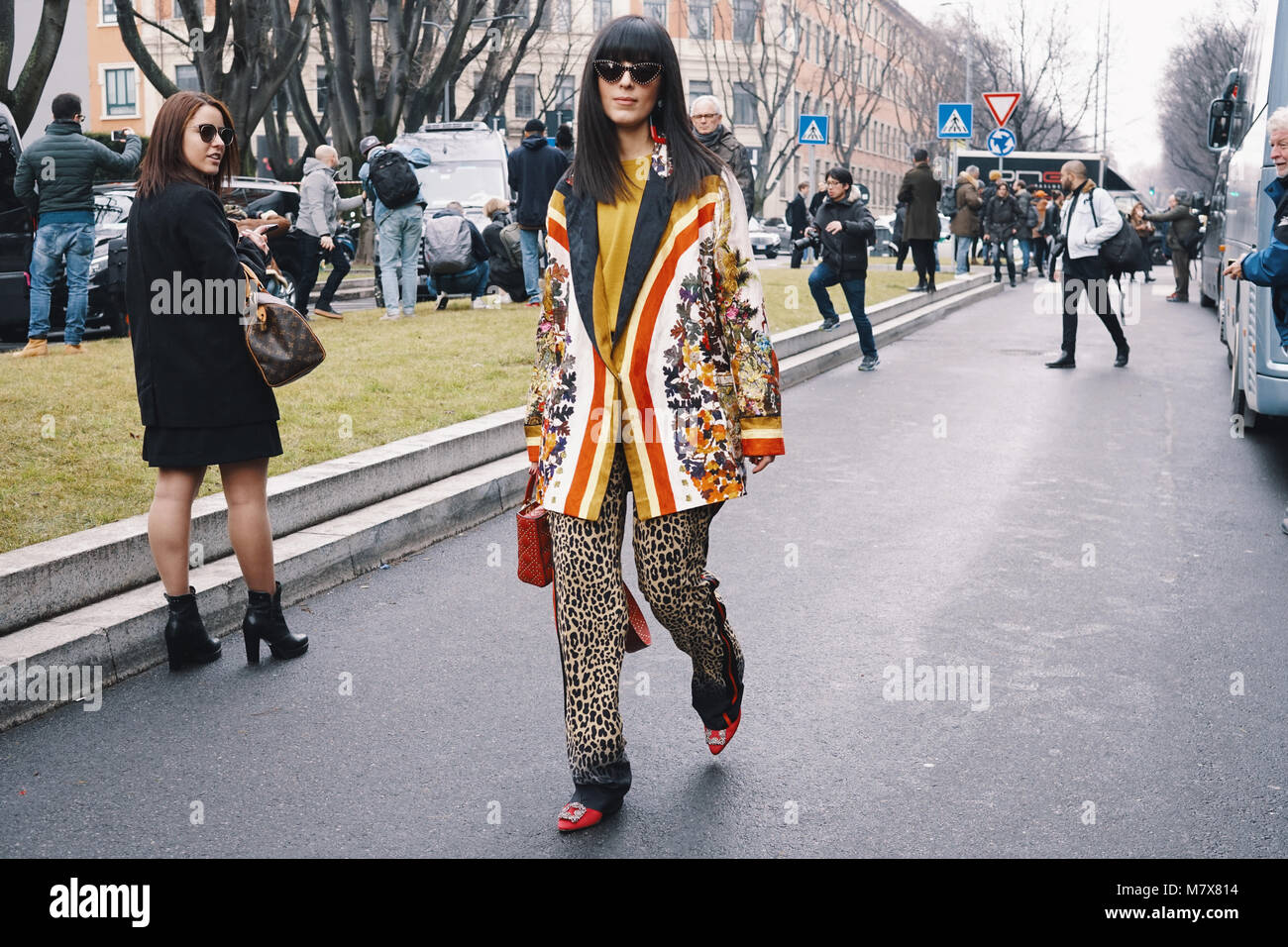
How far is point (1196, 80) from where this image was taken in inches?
2306

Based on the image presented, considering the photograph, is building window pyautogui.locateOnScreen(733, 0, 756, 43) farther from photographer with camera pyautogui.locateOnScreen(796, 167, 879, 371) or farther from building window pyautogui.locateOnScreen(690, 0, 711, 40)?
photographer with camera pyautogui.locateOnScreen(796, 167, 879, 371)

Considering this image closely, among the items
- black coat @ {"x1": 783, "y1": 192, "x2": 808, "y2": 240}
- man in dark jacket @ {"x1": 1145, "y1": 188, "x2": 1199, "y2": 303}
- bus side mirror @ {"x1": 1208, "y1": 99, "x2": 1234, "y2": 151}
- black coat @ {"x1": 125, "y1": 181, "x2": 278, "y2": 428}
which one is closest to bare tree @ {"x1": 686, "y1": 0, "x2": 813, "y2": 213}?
black coat @ {"x1": 783, "y1": 192, "x2": 808, "y2": 240}

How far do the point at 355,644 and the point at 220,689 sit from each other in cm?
61

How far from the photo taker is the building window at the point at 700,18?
210ft

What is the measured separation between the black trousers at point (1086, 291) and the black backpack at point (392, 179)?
637 cm

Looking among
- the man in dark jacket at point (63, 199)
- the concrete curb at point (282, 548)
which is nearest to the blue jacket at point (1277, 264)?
the concrete curb at point (282, 548)

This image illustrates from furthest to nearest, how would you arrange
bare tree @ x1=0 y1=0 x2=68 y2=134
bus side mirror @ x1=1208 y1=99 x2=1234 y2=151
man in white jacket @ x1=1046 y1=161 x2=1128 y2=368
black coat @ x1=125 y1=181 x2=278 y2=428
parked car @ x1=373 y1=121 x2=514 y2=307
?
parked car @ x1=373 y1=121 x2=514 y2=307 → bare tree @ x1=0 y1=0 x2=68 y2=134 → man in white jacket @ x1=1046 y1=161 x2=1128 y2=368 → bus side mirror @ x1=1208 y1=99 x2=1234 y2=151 → black coat @ x1=125 y1=181 x2=278 y2=428

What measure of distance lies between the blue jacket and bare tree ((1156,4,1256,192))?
42.7 meters

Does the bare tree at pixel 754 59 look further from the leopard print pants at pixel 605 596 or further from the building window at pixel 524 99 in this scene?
the leopard print pants at pixel 605 596

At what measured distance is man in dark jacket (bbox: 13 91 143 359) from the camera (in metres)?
11.6

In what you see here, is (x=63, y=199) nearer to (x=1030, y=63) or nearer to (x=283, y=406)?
(x=283, y=406)

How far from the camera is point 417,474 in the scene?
729cm

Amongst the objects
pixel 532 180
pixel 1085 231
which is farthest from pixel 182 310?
pixel 532 180
